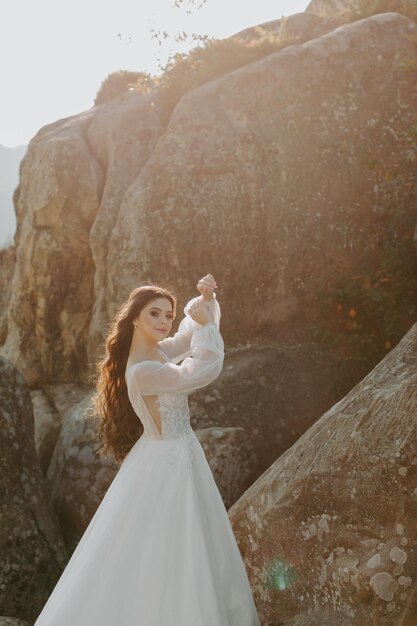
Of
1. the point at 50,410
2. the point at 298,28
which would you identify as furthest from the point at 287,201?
the point at 50,410

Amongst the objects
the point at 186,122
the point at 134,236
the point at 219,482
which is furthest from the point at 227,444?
the point at 186,122

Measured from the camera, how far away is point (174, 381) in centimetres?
468

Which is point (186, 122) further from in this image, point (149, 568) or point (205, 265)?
point (149, 568)

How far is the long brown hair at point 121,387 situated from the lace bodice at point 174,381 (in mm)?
200

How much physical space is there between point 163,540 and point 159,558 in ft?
0.35

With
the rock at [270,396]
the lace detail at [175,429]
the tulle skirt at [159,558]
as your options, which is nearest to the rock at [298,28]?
the rock at [270,396]

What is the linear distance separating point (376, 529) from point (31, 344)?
7.41 meters

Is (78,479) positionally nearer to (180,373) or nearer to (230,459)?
(230,459)

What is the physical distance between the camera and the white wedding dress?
171 inches

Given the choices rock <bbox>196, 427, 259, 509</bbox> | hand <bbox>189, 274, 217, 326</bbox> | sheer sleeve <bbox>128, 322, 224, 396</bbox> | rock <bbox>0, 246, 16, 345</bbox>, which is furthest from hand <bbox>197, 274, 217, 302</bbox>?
rock <bbox>0, 246, 16, 345</bbox>

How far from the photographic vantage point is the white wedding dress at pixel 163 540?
4.34 m

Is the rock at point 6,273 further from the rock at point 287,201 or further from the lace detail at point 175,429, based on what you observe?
the lace detail at point 175,429

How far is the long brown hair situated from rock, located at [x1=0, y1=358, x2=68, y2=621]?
270 cm

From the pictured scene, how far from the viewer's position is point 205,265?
916cm
